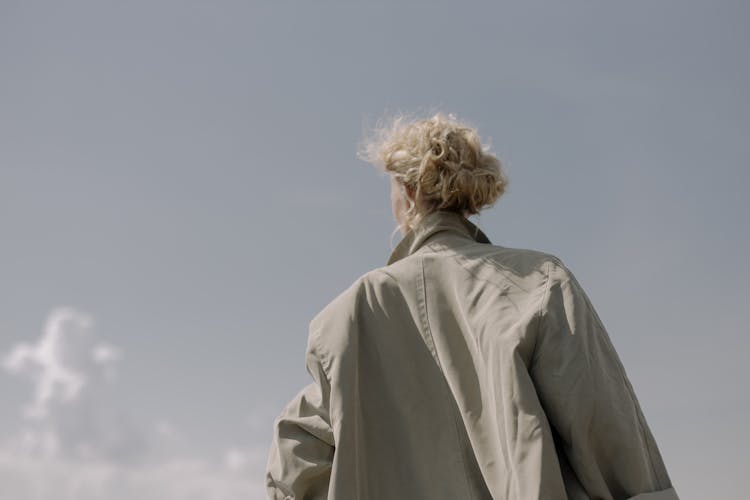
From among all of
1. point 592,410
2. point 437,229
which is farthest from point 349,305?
point 592,410

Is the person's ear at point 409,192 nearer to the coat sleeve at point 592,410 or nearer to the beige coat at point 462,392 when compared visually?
the beige coat at point 462,392

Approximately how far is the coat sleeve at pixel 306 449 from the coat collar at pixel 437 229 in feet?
2.02

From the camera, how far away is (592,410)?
3266mm

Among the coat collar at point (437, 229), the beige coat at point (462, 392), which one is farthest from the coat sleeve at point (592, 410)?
the coat collar at point (437, 229)

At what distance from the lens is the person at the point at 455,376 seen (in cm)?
327

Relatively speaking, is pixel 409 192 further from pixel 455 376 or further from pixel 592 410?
pixel 592 410

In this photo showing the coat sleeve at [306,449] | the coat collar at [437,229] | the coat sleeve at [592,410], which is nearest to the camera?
the coat sleeve at [592,410]

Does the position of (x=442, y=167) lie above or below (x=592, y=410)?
above

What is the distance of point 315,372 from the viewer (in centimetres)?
397

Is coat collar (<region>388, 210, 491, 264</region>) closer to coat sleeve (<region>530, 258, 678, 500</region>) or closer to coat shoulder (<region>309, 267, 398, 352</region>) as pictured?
coat shoulder (<region>309, 267, 398, 352</region>)

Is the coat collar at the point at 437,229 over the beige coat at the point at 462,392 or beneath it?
over

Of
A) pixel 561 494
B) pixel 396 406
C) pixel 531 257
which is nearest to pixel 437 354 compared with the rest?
pixel 396 406

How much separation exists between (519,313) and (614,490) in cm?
71

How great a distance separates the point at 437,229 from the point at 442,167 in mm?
261
